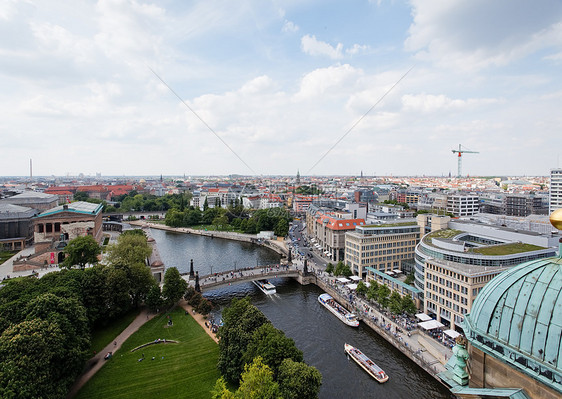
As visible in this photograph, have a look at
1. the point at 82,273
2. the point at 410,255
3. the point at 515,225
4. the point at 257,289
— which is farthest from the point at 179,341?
the point at 515,225

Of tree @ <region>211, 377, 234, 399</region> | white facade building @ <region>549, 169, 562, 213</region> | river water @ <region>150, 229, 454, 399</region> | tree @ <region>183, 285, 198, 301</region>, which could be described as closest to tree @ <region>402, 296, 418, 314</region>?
river water @ <region>150, 229, 454, 399</region>

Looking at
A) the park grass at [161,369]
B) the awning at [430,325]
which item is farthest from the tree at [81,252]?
the awning at [430,325]

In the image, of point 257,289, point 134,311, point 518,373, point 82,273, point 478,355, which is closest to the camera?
point 518,373

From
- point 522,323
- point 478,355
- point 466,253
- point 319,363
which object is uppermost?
point 522,323

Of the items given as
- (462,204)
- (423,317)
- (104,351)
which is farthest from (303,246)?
(462,204)

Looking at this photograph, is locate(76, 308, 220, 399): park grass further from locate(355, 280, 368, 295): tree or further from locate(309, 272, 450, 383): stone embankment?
locate(355, 280, 368, 295): tree

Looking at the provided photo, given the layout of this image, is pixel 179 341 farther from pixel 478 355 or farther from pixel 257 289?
pixel 478 355

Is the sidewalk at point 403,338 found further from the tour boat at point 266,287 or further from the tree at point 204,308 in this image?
the tree at point 204,308
